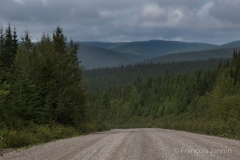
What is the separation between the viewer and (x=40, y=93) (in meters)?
28.1

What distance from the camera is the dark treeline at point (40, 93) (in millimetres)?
20422

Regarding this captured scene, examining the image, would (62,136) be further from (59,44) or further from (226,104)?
(226,104)

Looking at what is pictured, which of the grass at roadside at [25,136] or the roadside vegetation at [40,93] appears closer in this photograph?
the grass at roadside at [25,136]

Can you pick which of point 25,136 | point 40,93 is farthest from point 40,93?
point 25,136

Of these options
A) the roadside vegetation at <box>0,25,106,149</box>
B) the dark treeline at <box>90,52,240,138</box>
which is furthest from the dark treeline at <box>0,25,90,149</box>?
the dark treeline at <box>90,52,240,138</box>

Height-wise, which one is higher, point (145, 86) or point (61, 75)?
point (61, 75)

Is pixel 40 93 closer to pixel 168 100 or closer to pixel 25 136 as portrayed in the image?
pixel 25 136

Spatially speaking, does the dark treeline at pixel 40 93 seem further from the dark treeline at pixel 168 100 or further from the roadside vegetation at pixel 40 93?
the dark treeline at pixel 168 100

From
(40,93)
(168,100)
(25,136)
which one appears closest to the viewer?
(25,136)

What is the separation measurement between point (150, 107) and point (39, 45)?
113 metres

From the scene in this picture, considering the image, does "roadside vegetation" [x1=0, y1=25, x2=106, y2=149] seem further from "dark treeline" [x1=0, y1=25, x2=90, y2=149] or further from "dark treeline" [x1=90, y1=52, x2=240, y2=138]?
"dark treeline" [x1=90, y1=52, x2=240, y2=138]

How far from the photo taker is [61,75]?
30406mm

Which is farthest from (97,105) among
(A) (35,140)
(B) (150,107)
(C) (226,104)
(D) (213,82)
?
(A) (35,140)

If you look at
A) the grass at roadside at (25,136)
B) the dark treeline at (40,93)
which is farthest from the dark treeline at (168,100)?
the grass at roadside at (25,136)
